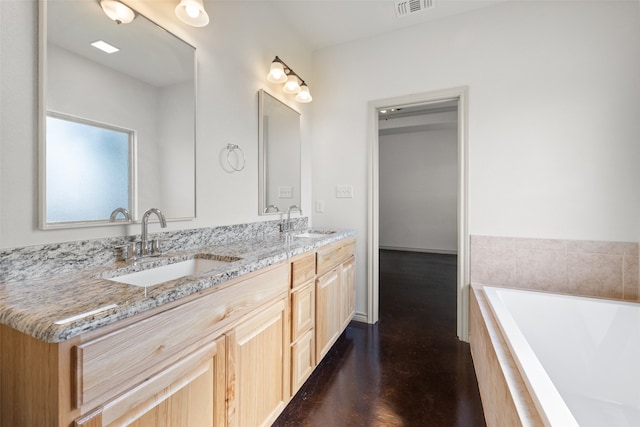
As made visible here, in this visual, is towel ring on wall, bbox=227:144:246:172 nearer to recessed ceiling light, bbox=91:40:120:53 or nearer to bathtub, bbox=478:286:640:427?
recessed ceiling light, bbox=91:40:120:53

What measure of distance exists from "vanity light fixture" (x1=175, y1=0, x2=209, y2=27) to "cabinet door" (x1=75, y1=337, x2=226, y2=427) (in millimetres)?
1498

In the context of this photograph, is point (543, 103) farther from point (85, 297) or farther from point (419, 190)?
point (419, 190)

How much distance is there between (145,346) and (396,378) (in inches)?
62.0

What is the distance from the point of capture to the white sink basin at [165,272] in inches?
40.8

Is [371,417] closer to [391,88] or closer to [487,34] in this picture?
[391,88]

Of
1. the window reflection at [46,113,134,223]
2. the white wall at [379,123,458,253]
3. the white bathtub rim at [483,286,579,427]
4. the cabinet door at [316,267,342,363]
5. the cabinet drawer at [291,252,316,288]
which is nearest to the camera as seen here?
the white bathtub rim at [483,286,579,427]

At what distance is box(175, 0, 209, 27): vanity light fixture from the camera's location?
4.31 feet

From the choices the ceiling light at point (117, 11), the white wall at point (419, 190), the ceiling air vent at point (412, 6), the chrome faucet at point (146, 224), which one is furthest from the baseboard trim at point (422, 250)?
the ceiling light at point (117, 11)

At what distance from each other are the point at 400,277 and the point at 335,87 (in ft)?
9.06

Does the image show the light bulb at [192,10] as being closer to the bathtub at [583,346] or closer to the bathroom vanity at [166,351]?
the bathroom vanity at [166,351]

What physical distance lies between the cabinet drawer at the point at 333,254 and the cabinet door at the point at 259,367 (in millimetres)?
427

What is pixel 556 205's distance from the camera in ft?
6.40

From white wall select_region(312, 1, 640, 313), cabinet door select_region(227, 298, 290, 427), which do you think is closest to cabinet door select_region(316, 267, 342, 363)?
cabinet door select_region(227, 298, 290, 427)

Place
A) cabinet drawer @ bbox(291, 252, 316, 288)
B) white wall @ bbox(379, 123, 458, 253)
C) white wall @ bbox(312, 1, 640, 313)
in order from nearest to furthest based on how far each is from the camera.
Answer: cabinet drawer @ bbox(291, 252, 316, 288) < white wall @ bbox(312, 1, 640, 313) < white wall @ bbox(379, 123, 458, 253)
